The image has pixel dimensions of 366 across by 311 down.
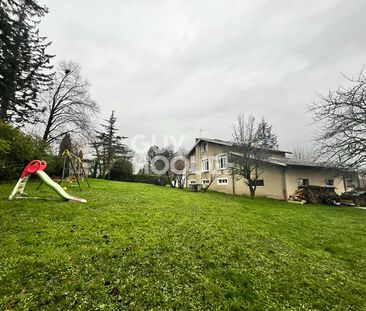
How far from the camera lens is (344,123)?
796 cm

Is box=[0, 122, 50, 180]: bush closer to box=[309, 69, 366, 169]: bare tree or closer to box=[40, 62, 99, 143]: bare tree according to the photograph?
box=[40, 62, 99, 143]: bare tree

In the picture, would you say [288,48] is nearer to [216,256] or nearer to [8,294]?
[216,256]

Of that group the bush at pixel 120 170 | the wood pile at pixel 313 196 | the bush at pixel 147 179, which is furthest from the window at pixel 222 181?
the bush at pixel 120 170

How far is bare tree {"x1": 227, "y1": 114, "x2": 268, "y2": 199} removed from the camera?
13.9 metres

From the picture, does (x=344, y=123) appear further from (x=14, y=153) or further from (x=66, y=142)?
(x=66, y=142)

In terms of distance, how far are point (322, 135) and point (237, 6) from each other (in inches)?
311

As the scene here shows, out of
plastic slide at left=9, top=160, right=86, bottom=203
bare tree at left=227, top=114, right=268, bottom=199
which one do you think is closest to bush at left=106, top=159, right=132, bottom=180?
bare tree at left=227, top=114, right=268, bottom=199

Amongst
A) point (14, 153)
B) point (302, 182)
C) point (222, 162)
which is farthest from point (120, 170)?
point (302, 182)

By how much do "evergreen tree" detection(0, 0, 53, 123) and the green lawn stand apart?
9354mm

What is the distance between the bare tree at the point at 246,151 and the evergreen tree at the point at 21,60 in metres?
14.4

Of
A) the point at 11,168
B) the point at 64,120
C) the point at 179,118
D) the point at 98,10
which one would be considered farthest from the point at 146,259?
the point at 179,118

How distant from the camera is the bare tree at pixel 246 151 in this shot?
45.5 feet

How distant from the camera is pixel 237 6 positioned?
9.12 metres

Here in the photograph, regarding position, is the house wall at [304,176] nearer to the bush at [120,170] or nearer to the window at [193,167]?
the window at [193,167]
